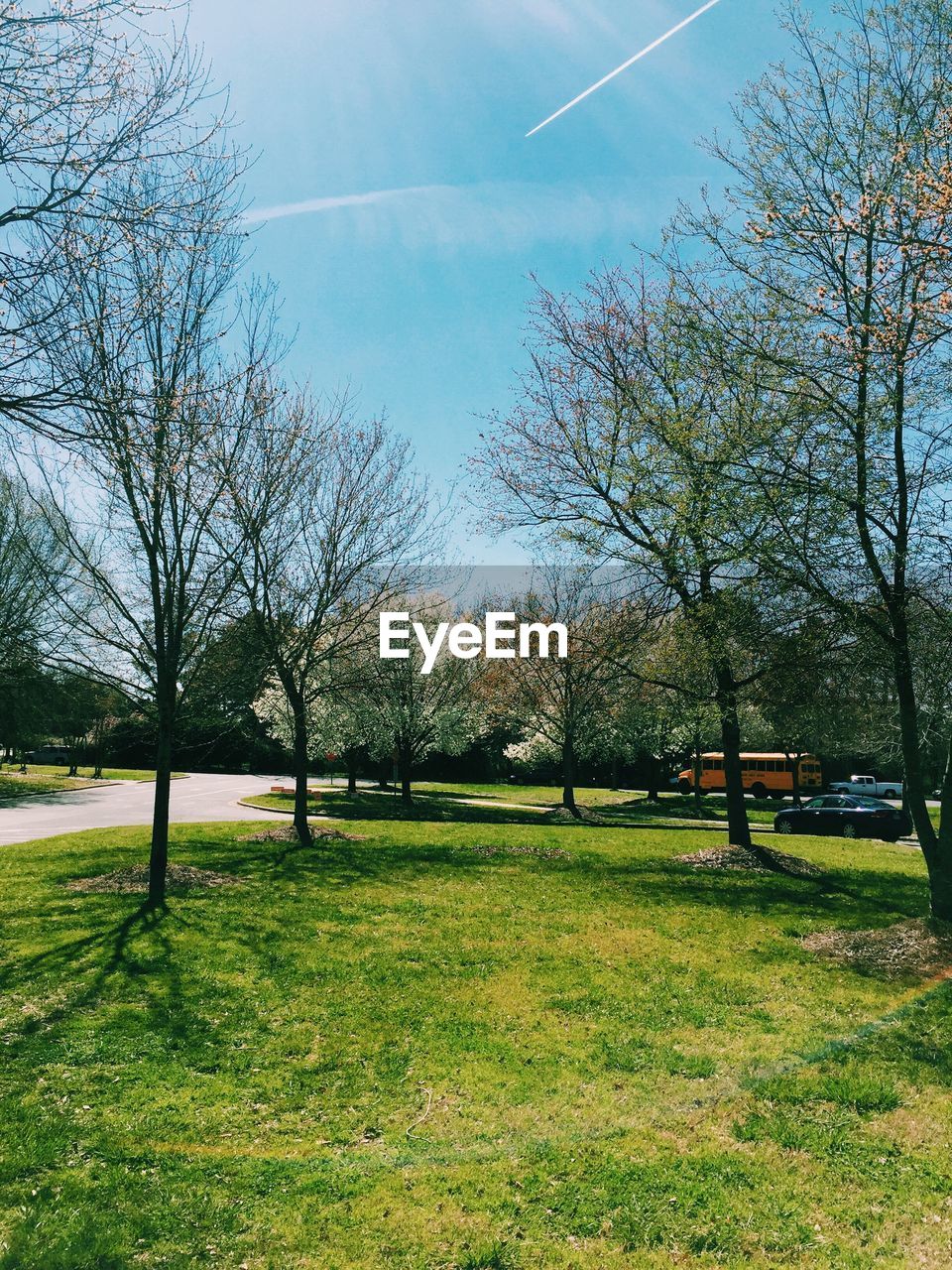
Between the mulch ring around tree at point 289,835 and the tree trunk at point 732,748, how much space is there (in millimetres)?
8253

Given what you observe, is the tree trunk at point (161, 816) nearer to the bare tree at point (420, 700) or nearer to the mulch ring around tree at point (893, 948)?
the mulch ring around tree at point (893, 948)

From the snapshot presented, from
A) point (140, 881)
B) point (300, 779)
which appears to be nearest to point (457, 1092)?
point (140, 881)

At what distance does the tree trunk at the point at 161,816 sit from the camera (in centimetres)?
1123

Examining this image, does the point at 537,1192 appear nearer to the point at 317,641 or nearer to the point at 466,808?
the point at 317,641

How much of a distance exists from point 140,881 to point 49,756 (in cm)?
6123

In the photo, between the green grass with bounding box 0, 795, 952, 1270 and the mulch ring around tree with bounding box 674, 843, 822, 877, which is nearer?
the green grass with bounding box 0, 795, 952, 1270

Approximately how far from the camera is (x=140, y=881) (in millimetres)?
12164

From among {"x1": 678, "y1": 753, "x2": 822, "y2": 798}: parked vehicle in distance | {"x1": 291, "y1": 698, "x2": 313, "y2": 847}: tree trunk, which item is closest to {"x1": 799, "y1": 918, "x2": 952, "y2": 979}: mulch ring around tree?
{"x1": 291, "y1": 698, "x2": 313, "y2": 847}: tree trunk

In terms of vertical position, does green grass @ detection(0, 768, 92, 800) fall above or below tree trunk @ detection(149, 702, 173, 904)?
below

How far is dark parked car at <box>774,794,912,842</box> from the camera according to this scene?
974 inches

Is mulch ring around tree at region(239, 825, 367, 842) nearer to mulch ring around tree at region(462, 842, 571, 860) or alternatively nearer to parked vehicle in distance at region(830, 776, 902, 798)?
mulch ring around tree at region(462, 842, 571, 860)

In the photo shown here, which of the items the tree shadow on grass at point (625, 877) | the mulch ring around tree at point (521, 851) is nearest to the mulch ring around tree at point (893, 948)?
the tree shadow on grass at point (625, 877)

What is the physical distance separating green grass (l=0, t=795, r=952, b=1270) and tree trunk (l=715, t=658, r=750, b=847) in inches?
184

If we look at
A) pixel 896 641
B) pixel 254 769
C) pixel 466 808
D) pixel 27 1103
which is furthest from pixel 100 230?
pixel 254 769
